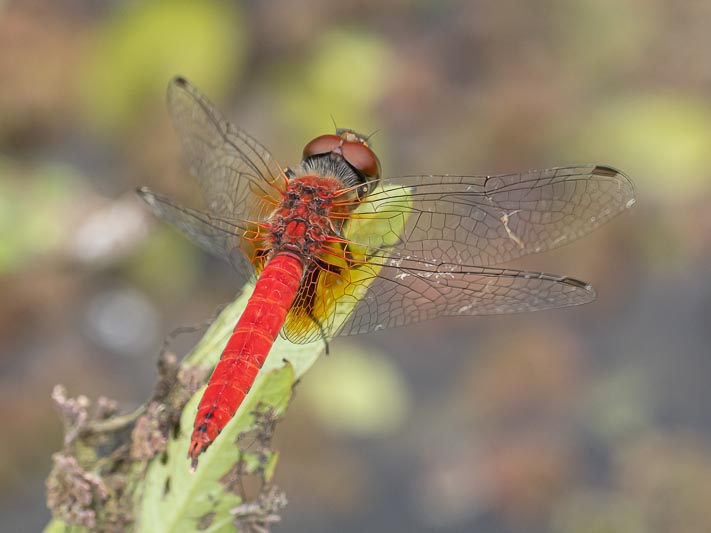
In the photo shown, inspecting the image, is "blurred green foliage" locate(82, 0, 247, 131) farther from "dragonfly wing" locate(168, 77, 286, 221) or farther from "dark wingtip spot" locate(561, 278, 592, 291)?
"dark wingtip spot" locate(561, 278, 592, 291)

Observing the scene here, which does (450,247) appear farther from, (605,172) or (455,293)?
(605,172)

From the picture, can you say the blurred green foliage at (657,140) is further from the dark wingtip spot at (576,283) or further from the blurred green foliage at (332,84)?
the dark wingtip spot at (576,283)

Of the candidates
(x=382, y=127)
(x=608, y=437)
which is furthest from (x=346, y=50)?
(x=608, y=437)

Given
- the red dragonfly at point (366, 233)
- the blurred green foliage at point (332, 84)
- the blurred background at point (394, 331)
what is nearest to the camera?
the red dragonfly at point (366, 233)

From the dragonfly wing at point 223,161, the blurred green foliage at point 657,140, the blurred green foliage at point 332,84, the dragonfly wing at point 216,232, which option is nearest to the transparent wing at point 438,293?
the dragonfly wing at point 216,232

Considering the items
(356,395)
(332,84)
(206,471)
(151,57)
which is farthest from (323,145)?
(151,57)

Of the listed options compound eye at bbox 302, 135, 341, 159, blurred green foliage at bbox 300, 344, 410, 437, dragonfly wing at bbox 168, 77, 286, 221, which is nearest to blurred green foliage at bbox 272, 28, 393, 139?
blurred green foliage at bbox 300, 344, 410, 437
